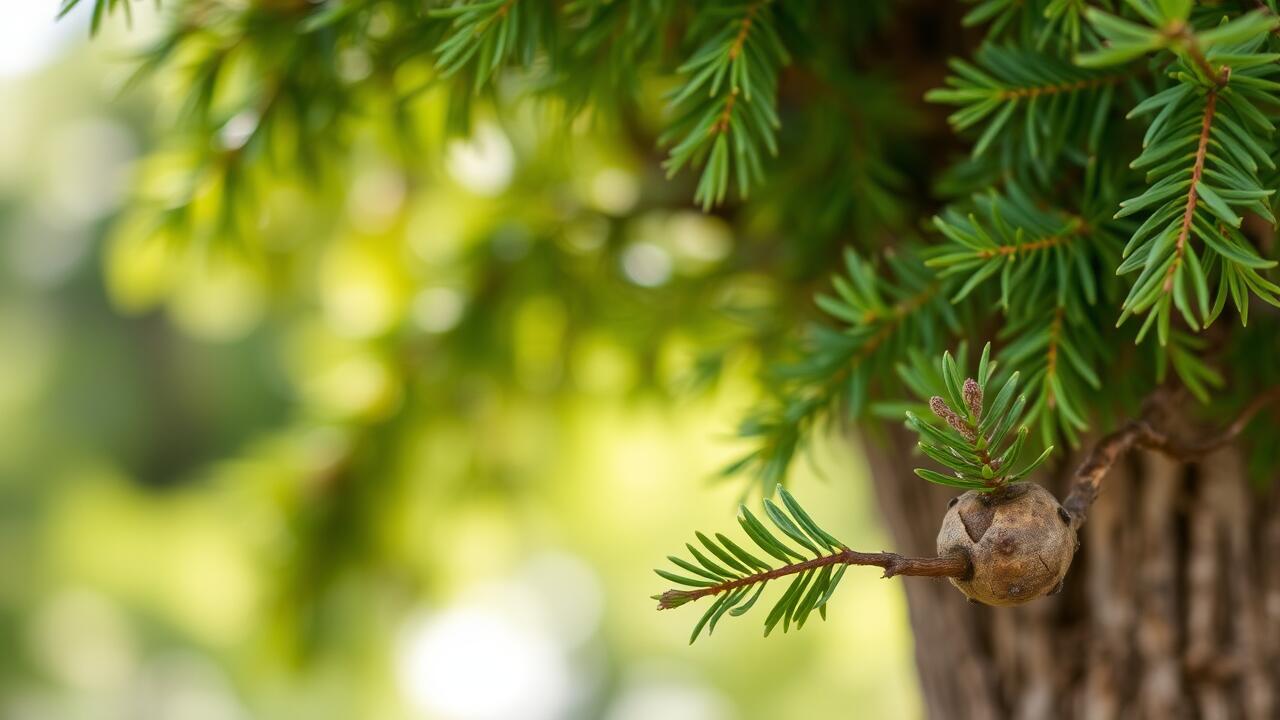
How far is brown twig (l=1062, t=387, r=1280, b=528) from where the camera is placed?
39 centimetres

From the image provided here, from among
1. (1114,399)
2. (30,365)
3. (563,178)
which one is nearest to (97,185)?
(30,365)

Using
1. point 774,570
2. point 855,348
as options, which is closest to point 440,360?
point 855,348

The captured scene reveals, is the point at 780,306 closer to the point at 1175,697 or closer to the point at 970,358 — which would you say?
A: the point at 970,358

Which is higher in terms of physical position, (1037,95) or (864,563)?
(1037,95)

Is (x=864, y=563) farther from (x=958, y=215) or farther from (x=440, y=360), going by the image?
(x=440, y=360)

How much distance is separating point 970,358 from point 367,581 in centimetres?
68

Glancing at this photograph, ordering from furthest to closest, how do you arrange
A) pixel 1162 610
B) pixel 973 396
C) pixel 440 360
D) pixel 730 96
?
pixel 440 360, pixel 1162 610, pixel 730 96, pixel 973 396

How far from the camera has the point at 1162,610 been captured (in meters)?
0.61

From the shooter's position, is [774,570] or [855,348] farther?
[855,348]

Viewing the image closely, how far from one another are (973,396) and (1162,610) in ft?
1.20

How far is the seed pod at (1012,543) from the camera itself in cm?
35

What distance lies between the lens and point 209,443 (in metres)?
3.55

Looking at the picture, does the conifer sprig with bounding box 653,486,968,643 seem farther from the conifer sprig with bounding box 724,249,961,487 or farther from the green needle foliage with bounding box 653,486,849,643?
the conifer sprig with bounding box 724,249,961,487

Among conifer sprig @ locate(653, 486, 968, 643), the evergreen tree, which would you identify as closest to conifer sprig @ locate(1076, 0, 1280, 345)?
the evergreen tree
